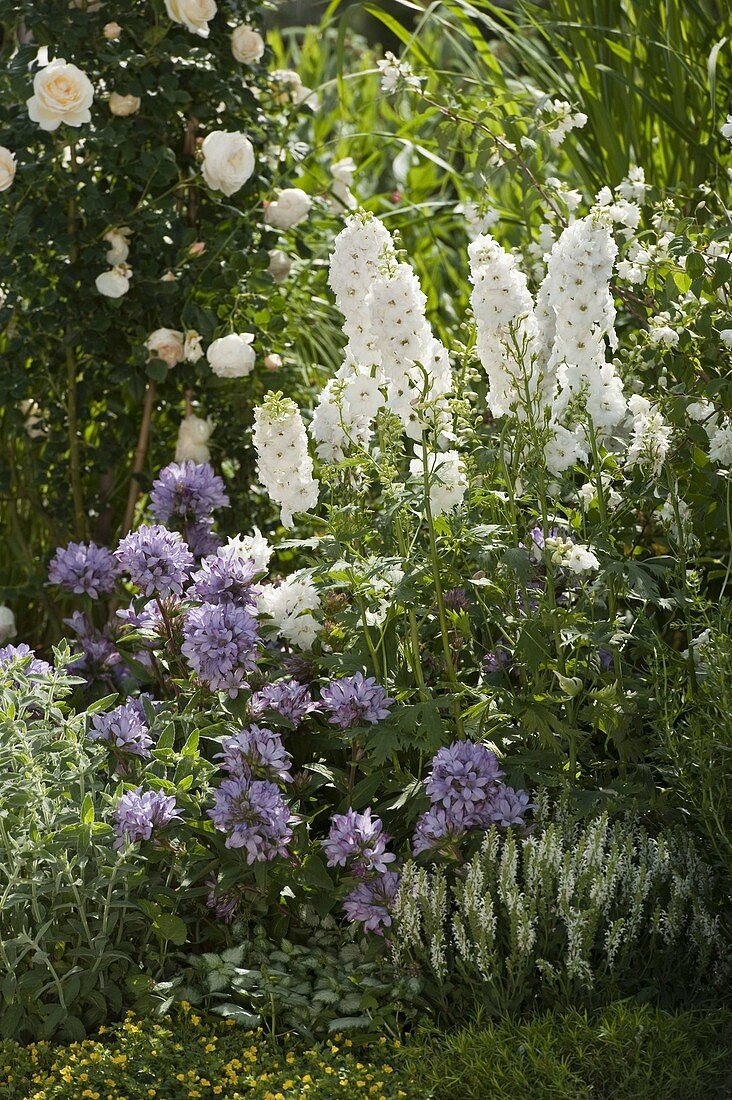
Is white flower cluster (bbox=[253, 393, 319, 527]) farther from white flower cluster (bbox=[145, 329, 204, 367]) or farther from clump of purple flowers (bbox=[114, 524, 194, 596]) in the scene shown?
white flower cluster (bbox=[145, 329, 204, 367])

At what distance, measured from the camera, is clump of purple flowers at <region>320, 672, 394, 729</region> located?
2.20 m

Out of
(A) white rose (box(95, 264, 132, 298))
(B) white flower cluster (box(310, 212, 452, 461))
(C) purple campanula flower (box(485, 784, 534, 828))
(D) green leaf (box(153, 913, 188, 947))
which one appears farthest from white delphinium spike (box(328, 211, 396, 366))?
(A) white rose (box(95, 264, 132, 298))

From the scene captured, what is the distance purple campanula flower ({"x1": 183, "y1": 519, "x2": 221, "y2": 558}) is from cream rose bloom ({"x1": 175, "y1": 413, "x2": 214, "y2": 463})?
0.59m

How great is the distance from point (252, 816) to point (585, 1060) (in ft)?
2.08

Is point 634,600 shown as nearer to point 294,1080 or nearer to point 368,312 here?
point 368,312

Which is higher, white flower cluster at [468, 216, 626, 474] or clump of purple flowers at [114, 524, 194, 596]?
white flower cluster at [468, 216, 626, 474]

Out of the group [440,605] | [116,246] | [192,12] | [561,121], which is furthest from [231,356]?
[440,605]

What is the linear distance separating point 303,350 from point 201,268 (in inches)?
21.7

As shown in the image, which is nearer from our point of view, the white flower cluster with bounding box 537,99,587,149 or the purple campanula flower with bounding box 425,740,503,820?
the purple campanula flower with bounding box 425,740,503,820

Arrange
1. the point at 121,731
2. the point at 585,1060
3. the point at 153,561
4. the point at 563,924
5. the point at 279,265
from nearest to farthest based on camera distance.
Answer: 1. the point at 585,1060
2. the point at 563,924
3. the point at 121,731
4. the point at 153,561
5. the point at 279,265

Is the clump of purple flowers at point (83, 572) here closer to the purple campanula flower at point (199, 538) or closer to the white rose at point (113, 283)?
Result: the purple campanula flower at point (199, 538)

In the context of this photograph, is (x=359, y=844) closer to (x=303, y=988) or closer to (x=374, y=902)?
(x=374, y=902)

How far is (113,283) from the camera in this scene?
3.16 m

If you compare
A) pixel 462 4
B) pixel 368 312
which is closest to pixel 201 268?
pixel 462 4
